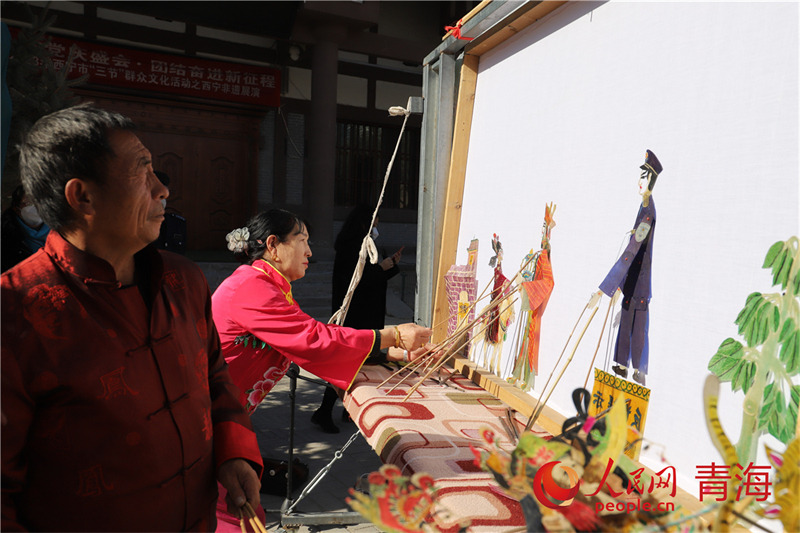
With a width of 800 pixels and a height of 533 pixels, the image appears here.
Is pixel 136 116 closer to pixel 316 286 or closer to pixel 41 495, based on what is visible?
pixel 316 286

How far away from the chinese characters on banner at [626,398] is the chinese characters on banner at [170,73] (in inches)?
299

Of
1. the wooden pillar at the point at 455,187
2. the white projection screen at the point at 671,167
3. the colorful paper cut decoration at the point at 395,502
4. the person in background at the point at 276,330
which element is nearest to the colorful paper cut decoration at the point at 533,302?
the white projection screen at the point at 671,167

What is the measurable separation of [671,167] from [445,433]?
83 cm

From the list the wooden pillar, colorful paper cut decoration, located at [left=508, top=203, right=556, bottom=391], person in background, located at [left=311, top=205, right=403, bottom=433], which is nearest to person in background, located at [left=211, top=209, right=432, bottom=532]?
the wooden pillar

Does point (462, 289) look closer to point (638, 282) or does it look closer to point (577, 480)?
point (638, 282)

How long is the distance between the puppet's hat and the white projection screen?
0.05ft

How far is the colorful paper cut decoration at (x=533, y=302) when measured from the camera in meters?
1.58

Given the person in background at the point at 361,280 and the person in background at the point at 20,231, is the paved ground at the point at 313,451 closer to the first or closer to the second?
the person in background at the point at 361,280

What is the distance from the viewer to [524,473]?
0.77 metres

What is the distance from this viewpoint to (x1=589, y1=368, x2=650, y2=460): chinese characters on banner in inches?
46.0

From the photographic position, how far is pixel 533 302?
1632mm


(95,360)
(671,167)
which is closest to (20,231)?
(95,360)

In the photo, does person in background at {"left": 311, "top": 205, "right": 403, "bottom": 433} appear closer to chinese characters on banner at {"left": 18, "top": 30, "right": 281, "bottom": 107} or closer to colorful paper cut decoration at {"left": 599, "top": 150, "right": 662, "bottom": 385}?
colorful paper cut decoration at {"left": 599, "top": 150, "right": 662, "bottom": 385}

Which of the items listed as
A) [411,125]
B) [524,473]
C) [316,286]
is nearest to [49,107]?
[524,473]
